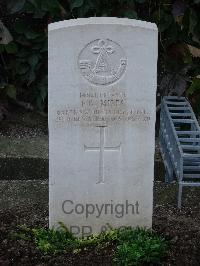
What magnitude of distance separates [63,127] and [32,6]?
2.14 m

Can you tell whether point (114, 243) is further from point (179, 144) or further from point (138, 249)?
point (179, 144)

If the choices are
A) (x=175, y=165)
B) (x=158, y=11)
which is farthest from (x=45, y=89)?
(x=175, y=165)

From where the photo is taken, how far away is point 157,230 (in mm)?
4059

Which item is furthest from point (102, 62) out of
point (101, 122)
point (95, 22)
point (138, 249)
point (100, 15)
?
point (100, 15)

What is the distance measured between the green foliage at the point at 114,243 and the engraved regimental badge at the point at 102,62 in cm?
93

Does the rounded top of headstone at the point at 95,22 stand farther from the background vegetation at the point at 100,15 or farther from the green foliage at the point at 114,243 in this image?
the background vegetation at the point at 100,15

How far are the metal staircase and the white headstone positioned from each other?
566 mm

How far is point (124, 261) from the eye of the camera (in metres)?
3.61

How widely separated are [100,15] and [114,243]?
95.8 inches

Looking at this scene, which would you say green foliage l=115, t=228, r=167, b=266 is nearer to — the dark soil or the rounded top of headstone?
the dark soil

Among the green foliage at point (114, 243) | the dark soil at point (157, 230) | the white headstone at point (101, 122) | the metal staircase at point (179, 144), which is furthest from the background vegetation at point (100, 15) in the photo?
the green foliage at point (114, 243)

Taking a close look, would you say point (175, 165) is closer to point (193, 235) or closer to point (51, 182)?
point (193, 235)

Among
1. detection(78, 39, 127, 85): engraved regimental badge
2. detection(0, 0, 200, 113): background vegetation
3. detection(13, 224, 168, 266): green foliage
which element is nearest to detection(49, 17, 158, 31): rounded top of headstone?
detection(78, 39, 127, 85): engraved regimental badge

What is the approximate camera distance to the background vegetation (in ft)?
18.4
